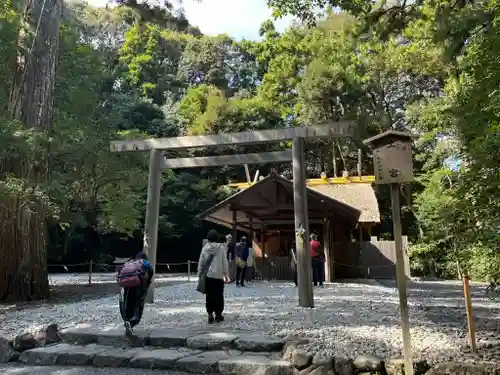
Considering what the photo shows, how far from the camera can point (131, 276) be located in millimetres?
5469

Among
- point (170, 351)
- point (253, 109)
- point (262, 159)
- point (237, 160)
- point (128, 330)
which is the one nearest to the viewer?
point (170, 351)

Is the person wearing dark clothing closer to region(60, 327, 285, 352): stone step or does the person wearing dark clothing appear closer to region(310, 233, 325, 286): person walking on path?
region(310, 233, 325, 286): person walking on path

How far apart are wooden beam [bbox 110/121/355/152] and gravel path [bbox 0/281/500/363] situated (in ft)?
9.67

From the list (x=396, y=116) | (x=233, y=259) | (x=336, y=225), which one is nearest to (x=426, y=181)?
(x=396, y=116)

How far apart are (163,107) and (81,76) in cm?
1899

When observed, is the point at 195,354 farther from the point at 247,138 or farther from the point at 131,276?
the point at 247,138

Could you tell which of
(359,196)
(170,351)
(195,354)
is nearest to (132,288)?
(170,351)

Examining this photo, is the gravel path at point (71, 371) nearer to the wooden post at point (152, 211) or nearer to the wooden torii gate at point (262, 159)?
the wooden torii gate at point (262, 159)

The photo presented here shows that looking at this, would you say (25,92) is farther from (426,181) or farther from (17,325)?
(426,181)

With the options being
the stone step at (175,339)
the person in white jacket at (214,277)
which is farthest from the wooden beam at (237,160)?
the stone step at (175,339)

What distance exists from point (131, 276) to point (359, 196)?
1414 centimetres

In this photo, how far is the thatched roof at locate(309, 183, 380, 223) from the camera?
646 inches

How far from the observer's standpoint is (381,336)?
200 inches

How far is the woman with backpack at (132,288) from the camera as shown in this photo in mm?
5465
